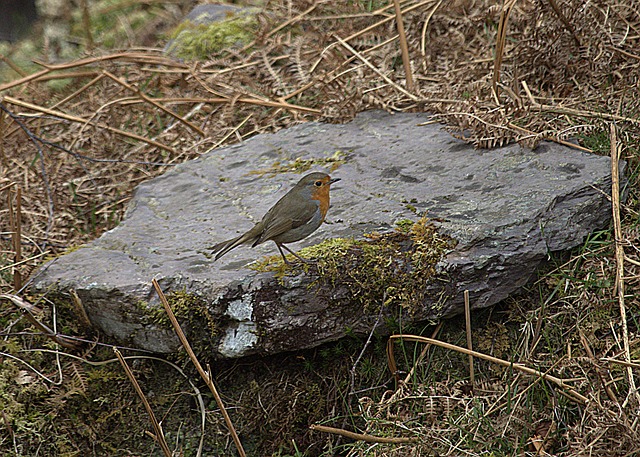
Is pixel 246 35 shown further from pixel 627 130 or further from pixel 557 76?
pixel 627 130

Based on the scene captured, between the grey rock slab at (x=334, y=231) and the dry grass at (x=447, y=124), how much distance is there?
0.71ft

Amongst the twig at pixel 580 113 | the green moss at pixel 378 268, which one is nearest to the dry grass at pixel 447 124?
the twig at pixel 580 113

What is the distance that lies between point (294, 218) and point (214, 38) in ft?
13.8

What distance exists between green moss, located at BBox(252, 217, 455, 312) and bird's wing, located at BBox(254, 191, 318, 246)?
7.3 inches

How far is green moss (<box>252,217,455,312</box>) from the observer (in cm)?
332

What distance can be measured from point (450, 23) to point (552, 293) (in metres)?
3.09

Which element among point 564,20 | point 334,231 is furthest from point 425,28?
point 334,231

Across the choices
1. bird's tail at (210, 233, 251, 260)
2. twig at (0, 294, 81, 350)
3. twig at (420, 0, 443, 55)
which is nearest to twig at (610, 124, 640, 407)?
bird's tail at (210, 233, 251, 260)

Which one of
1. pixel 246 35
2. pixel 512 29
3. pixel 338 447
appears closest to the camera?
pixel 338 447

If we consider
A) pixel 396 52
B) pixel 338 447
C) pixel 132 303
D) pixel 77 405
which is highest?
pixel 396 52

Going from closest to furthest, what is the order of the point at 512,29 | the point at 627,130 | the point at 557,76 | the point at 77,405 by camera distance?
the point at 77,405 < the point at 627,130 < the point at 557,76 < the point at 512,29

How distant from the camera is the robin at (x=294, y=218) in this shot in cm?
327

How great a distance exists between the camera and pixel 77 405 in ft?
11.8

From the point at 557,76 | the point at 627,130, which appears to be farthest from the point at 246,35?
the point at 627,130
